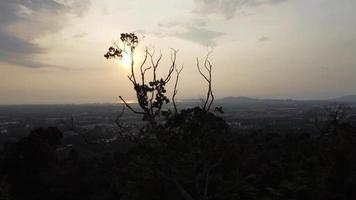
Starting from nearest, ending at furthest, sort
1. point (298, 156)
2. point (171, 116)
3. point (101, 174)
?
point (171, 116) < point (298, 156) < point (101, 174)

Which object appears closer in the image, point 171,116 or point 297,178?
point 171,116

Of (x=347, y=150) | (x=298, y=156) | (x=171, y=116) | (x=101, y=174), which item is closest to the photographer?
(x=171, y=116)

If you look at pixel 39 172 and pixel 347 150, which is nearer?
pixel 347 150

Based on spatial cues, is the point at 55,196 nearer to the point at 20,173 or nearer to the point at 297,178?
the point at 20,173

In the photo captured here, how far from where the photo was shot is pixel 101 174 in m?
39.1

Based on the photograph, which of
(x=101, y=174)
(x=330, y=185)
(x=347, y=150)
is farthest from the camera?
(x=101, y=174)

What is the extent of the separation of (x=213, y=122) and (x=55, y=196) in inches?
954

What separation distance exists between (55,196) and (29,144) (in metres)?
9.92

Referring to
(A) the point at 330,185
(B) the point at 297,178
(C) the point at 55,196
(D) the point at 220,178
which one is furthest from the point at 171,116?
(C) the point at 55,196

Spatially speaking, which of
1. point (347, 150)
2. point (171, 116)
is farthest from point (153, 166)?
point (347, 150)

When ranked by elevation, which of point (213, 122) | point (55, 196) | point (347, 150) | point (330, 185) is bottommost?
point (55, 196)

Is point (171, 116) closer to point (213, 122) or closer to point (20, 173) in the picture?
point (213, 122)

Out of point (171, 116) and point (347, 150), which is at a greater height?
point (171, 116)

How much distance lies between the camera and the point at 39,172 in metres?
40.2
